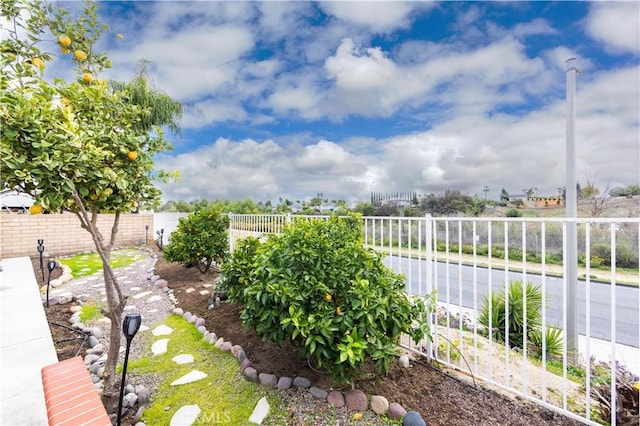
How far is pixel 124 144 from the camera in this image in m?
2.03

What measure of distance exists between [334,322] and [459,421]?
42.1 inches

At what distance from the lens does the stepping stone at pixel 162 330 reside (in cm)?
346

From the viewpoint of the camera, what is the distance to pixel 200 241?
217 inches

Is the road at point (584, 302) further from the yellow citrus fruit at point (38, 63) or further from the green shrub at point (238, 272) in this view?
the yellow citrus fruit at point (38, 63)

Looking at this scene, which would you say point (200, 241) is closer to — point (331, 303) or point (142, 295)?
point (142, 295)

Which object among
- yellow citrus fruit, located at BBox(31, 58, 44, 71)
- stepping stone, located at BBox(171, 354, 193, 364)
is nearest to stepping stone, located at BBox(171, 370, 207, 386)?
stepping stone, located at BBox(171, 354, 193, 364)

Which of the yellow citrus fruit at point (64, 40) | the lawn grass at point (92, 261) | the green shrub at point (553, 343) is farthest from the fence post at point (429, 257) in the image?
the lawn grass at point (92, 261)

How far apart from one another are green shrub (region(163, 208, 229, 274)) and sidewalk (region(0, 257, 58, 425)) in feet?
6.76

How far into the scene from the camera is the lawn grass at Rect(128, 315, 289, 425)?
201 cm

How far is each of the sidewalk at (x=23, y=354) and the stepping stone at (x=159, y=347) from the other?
79cm

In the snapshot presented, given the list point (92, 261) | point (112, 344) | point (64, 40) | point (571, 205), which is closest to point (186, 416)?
point (112, 344)

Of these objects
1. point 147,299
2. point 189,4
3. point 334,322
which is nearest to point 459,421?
point 334,322

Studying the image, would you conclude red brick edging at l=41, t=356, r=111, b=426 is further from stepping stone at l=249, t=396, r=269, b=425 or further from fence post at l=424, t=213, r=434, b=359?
fence post at l=424, t=213, r=434, b=359

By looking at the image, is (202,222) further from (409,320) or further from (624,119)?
(624,119)
